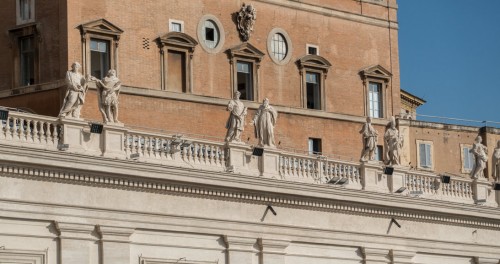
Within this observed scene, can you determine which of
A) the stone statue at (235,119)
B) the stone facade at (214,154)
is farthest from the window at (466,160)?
the stone statue at (235,119)

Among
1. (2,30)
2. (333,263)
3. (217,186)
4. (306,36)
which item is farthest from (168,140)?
(306,36)

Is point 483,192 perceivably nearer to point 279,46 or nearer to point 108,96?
point 279,46

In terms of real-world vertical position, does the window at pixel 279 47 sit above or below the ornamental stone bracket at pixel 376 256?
above

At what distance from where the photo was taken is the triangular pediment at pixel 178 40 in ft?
171

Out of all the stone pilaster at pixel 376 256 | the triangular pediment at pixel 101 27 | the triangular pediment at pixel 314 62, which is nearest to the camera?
the stone pilaster at pixel 376 256

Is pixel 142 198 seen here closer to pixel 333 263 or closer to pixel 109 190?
pixel 109 190

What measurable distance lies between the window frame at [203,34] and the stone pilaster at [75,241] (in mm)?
14310

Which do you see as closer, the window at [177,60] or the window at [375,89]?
the window at [177,60]

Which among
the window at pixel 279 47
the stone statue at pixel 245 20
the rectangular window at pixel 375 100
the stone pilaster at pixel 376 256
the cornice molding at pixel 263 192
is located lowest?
the stone pilaster at pixel 376 256

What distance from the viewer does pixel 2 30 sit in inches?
2020

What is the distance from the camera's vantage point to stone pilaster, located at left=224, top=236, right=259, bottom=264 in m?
43.5

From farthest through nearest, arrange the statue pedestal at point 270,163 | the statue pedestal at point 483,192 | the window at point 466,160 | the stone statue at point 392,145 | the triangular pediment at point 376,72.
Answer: the window at point 466,160
the triangular pediment at point 376,72
the statue pedestal at point 483,192
the stone statue at point 392,145
the statue pedestal at point 270,163

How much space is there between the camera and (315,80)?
2251 inches

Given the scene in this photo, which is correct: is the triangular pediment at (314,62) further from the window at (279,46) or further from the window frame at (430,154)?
the window frame at (430,154)
